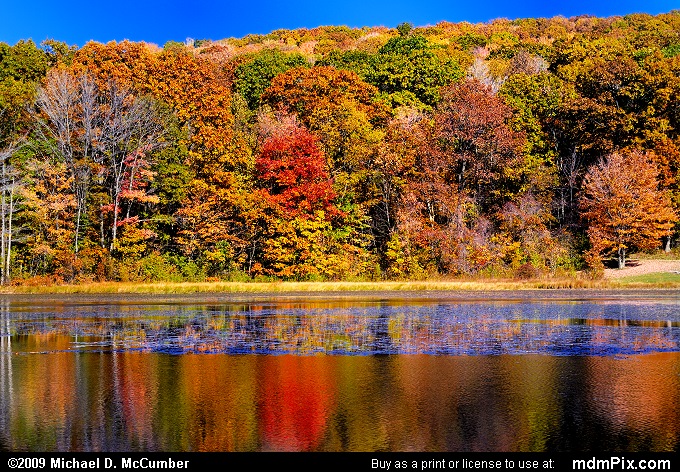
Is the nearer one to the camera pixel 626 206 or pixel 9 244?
pixel 9 244

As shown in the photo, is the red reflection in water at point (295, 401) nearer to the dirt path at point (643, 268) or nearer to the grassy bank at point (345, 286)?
the grassy bank at point (345, 286)

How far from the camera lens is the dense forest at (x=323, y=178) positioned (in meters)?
55.2

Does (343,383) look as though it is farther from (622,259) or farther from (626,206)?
(626,206)

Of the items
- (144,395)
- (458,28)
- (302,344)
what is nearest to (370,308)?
(302,344)

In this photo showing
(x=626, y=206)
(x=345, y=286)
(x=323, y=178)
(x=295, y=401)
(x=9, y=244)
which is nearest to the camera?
(x=295, y=401)

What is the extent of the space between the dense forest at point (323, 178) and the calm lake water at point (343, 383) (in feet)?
87.7

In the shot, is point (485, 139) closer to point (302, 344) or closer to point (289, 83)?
point (289, 83)

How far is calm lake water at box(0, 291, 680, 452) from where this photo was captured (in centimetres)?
1133

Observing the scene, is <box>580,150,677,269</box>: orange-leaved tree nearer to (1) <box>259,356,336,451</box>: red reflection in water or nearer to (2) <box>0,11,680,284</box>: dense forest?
(2) <box>0,11,680,284</box>: dense forest

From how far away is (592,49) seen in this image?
7894cm

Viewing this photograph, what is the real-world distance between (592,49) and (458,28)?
60544 mm

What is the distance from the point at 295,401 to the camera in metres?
13.8

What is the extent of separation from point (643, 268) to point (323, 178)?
2433cm

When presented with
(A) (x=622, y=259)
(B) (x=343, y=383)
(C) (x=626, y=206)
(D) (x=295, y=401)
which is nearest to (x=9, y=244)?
(B) (x=343, y=383)
